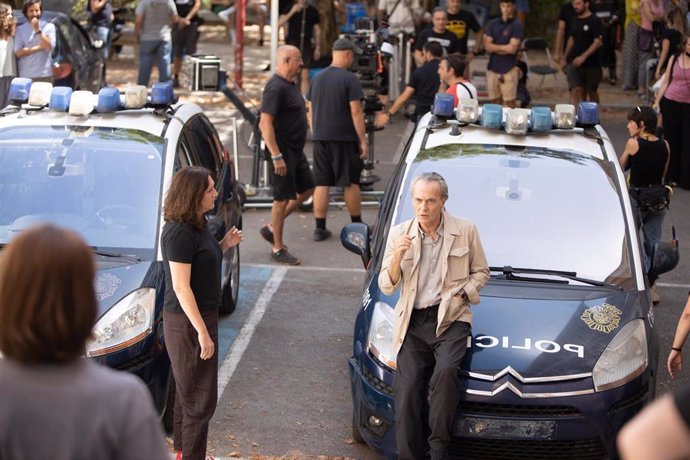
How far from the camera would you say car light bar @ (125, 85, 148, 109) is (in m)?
8.07

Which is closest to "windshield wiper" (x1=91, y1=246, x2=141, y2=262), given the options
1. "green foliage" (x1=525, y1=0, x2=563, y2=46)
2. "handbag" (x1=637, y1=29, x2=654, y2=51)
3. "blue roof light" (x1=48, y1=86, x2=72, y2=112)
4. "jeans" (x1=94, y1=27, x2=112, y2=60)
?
"blue roof light" (x1=48, y1=86, x2=72, y2=112)

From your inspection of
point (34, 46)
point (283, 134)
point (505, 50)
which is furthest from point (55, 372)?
point (505, 50)

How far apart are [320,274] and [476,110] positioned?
2.88 metres

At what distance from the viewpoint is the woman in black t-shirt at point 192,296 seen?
5.68 meters

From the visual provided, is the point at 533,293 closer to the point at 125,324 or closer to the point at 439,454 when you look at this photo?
the point at 439,454

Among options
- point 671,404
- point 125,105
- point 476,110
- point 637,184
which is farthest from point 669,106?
point 671,404

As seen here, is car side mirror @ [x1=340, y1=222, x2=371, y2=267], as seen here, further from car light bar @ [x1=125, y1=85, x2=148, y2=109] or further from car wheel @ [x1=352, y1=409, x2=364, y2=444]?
car light bar @ [x1=125, y1=85, x2=148, y2=109]

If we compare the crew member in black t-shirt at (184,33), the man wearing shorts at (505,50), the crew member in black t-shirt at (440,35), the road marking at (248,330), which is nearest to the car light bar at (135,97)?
the road marking at (248,330)

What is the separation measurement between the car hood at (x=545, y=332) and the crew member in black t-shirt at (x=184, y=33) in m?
13.6

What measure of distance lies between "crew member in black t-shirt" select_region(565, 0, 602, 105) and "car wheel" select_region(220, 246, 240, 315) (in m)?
8.67

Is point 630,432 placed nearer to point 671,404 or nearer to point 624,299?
point 671,404

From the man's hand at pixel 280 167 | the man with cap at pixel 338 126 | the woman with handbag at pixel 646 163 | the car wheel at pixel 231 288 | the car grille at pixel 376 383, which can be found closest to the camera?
the car grille at pixel 376 383

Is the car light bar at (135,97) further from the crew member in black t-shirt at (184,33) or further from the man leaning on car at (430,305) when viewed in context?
the crew member in black t-shirt at (184,33)

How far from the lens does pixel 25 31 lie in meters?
12.9
